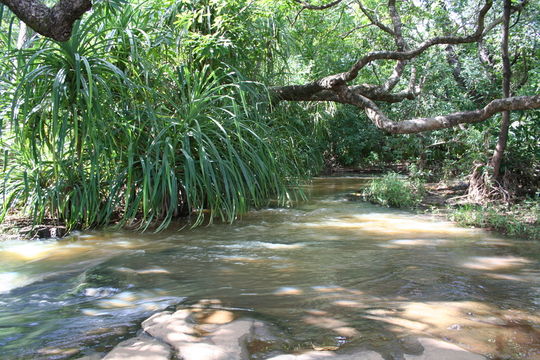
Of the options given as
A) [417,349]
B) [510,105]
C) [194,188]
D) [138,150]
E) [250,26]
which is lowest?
[417,349]

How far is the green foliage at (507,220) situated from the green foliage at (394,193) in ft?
3.93

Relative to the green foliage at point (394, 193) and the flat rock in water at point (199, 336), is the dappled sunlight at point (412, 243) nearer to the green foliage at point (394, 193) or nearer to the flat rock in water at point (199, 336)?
the flat rock in water at point (199, 336)

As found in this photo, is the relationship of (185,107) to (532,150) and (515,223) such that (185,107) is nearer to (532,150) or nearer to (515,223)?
(515,223)

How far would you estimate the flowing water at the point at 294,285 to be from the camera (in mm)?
1808

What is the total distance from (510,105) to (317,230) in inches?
95.8

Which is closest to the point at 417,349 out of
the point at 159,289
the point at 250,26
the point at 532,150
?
the point at 159,289

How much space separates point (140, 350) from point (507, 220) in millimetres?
4095

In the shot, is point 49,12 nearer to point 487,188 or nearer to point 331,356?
point 331,356

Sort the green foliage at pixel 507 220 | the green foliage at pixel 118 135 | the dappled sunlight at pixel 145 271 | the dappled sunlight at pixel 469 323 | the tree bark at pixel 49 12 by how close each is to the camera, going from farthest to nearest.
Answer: the green foliage at pixel 507 220 < the green foliage at pixel 118 135 < the dappled sunlight at pixel 145 271 < the tree bark at pixel 49 12 < the dappled sunlight at pixel 469 323

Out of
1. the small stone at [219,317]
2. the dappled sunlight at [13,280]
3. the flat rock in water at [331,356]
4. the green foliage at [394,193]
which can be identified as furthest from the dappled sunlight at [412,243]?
the dappled sunlight at [13,280]

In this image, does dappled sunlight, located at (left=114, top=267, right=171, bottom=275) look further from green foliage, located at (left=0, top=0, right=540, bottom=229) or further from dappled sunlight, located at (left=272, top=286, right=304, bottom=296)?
dappled sunlight, located at (left=272, top=286, right=304, bottom=296)

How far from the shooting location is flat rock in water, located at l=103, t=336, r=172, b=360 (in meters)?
1.58

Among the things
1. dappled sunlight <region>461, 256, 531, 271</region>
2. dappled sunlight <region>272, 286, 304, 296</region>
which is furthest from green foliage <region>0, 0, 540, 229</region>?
dappled sunlight <region>461, 256, 531, 271</region>

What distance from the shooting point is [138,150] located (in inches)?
161
